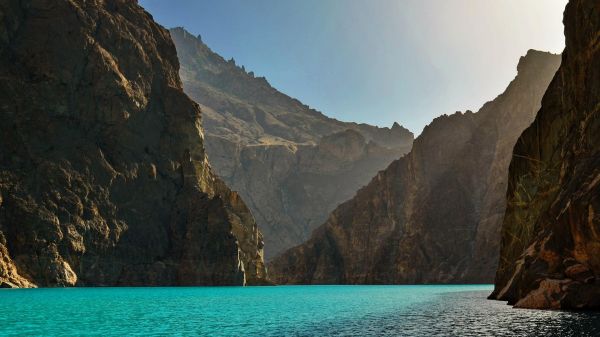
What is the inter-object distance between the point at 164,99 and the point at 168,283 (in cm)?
4504

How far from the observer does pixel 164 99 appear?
433 ft

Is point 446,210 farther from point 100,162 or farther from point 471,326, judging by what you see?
point 471,326

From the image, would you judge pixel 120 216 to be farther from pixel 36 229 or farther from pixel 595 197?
pixel 595 197

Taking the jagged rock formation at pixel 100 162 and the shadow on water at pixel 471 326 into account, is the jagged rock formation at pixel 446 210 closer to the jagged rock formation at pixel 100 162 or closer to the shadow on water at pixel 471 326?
the jagged rock formation at pixel 100 162

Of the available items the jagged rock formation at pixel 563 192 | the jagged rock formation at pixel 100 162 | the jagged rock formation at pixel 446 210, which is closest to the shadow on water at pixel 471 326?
the jagged rock formation at pixel 563 192

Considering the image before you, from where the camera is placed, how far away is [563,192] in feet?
135

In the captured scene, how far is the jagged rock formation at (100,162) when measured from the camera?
94.5 metres

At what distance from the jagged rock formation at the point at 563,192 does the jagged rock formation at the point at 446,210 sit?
9871 centimetres

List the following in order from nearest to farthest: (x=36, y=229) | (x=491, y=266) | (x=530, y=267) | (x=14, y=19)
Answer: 1. (x=530, y=267)
2. (x=36, y=229)
3. (x=14, y=19)
4. (x=491, y=266)

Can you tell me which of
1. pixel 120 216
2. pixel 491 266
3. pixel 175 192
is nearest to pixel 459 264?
pixel 491 266

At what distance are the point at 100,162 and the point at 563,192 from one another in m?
90.3

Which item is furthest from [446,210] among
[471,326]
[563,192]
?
[471,326]

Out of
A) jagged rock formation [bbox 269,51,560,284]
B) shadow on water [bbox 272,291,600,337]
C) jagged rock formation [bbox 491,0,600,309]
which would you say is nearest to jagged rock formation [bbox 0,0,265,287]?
jagged rock formation [bbox 269,51,560,284]

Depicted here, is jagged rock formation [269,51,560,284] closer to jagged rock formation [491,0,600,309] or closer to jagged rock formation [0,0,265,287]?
jagged rock formation [0,0,265,287]
